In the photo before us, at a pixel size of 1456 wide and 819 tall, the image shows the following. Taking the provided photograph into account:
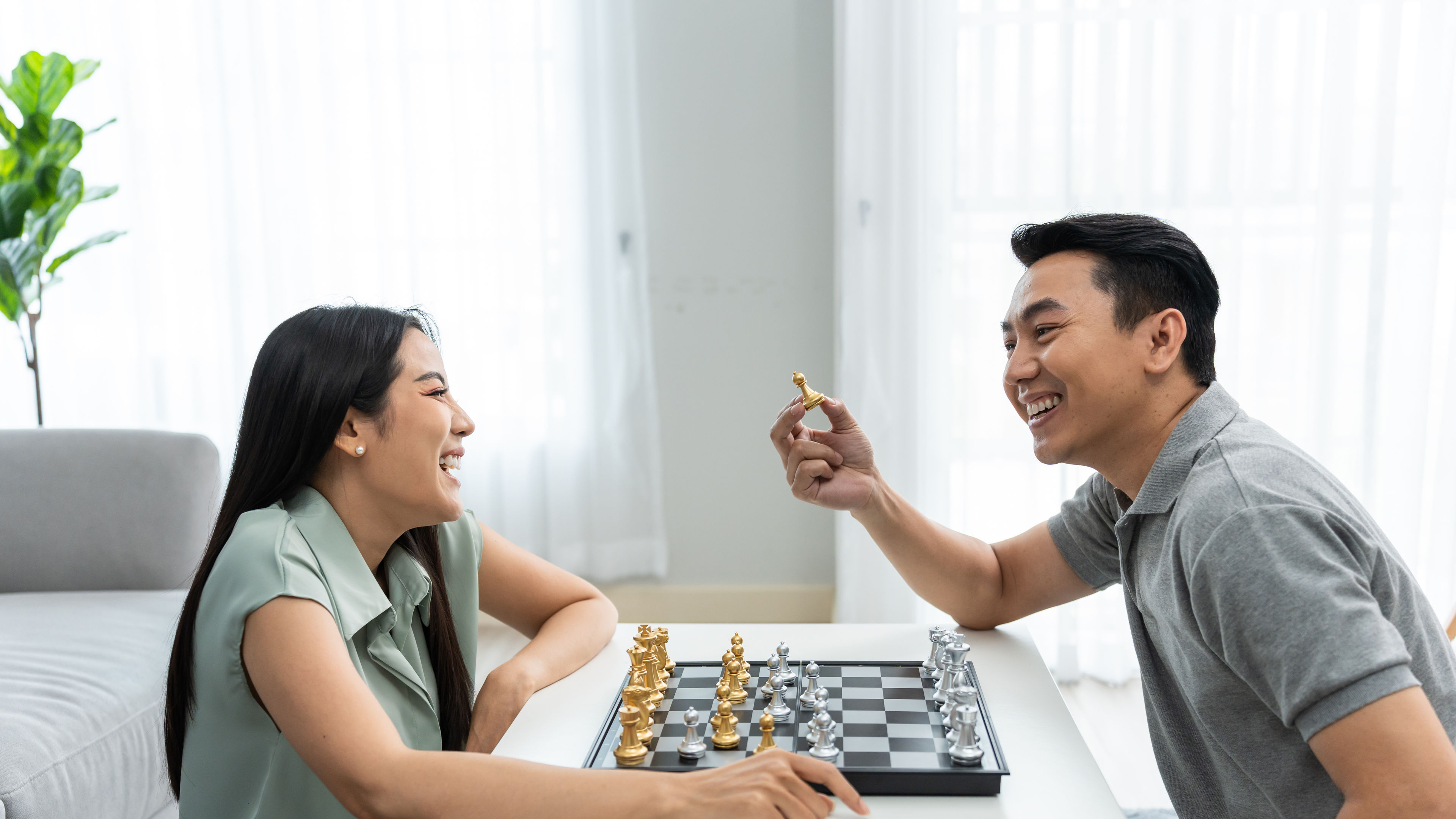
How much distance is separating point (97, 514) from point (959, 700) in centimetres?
223

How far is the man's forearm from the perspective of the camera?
61.5 inches

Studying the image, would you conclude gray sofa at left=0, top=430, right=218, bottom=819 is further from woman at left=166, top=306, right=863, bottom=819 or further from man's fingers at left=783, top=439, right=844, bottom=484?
man's fingers at left=783, top=439, right=844, bottom=484

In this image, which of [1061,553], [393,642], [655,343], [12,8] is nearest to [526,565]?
[393,642]

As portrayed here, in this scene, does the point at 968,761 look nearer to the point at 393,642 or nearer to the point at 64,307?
the point at 393,642

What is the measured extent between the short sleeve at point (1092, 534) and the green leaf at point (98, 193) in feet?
9.65

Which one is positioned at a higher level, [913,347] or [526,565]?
[913,347]

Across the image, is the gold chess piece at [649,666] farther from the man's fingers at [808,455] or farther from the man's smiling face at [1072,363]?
the man's smiling face at [1072,363]

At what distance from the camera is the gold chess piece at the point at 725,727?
3.53 ft

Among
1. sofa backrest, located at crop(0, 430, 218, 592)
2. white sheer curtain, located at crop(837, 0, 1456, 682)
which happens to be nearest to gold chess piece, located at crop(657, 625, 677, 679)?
sofa backrest, located at crop(0, 430, 218, 592)

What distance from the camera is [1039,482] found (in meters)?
3.04

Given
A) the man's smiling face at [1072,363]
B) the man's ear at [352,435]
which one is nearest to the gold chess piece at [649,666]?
the man's ear at [352,435]

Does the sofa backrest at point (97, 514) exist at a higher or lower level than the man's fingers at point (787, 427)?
lower

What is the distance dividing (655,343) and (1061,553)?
1.94 meters

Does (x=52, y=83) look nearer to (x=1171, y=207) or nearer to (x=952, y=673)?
(x=952, y=673)
